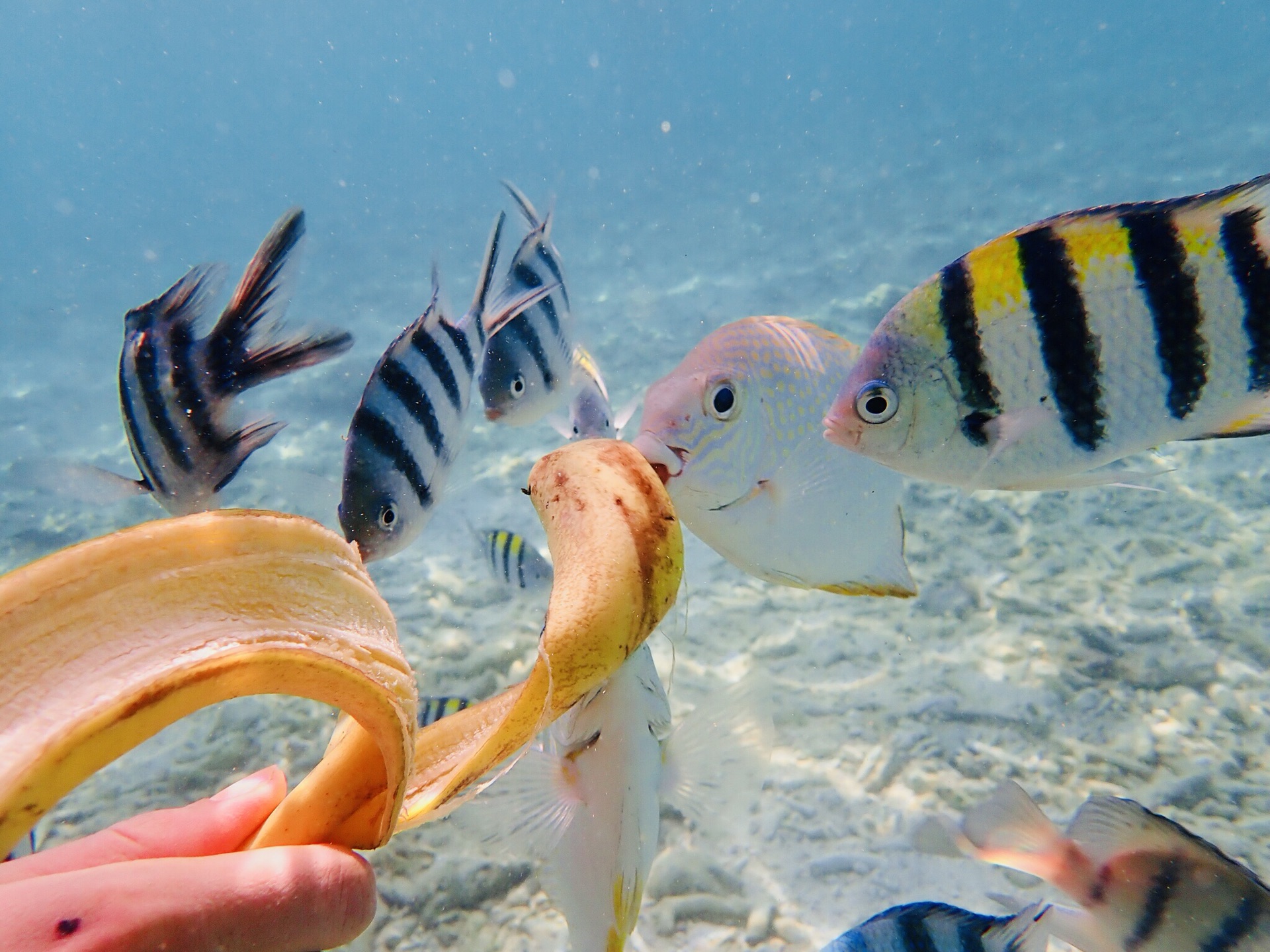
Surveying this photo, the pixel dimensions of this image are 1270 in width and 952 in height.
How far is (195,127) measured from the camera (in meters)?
93.3

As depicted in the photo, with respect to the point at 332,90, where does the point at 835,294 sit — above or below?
below

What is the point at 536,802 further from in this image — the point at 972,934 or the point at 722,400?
the point at 972,934

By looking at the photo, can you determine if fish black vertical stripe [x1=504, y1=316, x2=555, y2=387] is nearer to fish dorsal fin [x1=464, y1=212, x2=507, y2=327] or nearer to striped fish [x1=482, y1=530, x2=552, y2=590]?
fish dorsal fin [x1=464, y1=212, x2=507, y2=327]

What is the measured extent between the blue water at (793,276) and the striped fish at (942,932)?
4.68 ft

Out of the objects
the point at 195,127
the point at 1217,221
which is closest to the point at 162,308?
the point at 1217,221

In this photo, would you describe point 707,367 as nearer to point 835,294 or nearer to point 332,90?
point 835,294

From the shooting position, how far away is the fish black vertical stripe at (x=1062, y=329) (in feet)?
3.93

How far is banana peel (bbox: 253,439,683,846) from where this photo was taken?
0.64m

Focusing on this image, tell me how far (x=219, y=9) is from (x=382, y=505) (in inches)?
5123

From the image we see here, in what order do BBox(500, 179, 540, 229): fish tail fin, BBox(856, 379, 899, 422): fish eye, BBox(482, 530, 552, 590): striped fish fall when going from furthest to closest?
BBox(482, 530, 552, 590): striped fish → BBox(500, 179, 540, 229): fish tail fin → BBox(856, 379, 899, 422): fish eye

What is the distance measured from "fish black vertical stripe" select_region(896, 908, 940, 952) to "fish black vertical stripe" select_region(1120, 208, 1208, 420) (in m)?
1.26

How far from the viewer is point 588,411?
3596 millimetres

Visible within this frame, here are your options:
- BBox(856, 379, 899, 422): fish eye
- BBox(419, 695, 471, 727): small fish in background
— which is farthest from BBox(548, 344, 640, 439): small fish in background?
BBox(856, 379, 899, 422): fish eye

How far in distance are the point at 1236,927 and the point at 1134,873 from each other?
204 millimetres
